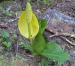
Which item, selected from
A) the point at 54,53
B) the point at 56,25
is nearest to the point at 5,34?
the point at 56,25

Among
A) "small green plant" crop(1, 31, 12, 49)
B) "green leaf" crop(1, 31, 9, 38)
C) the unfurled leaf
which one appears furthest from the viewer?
"green leaf" crop(1, 31, 9, 38)

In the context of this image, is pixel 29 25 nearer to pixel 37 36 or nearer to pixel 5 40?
pixel 37 36

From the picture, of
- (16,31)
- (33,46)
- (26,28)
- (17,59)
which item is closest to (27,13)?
(26,28)

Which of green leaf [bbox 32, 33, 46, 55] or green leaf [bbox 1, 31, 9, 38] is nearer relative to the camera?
green leaf [bbox 32, 33, 46, 55]

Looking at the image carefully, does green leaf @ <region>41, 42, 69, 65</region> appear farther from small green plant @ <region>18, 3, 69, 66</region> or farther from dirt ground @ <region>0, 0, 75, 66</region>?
dirt ground @ <region>0, 0, 75, 66</region>

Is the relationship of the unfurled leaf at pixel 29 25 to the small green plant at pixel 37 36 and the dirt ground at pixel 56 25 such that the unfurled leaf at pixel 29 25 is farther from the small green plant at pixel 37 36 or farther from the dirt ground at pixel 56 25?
the dirt ground at pixel 56 25

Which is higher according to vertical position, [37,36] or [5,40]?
[37,36]

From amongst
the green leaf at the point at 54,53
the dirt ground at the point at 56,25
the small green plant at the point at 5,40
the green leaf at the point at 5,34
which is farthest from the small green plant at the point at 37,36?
the green leaf at the point at 5,34

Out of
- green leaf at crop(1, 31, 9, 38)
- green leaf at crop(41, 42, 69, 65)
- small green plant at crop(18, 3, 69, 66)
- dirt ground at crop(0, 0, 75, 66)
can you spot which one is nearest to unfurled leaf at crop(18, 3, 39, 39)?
small green plant at crop(18, 3, 69, 66)
